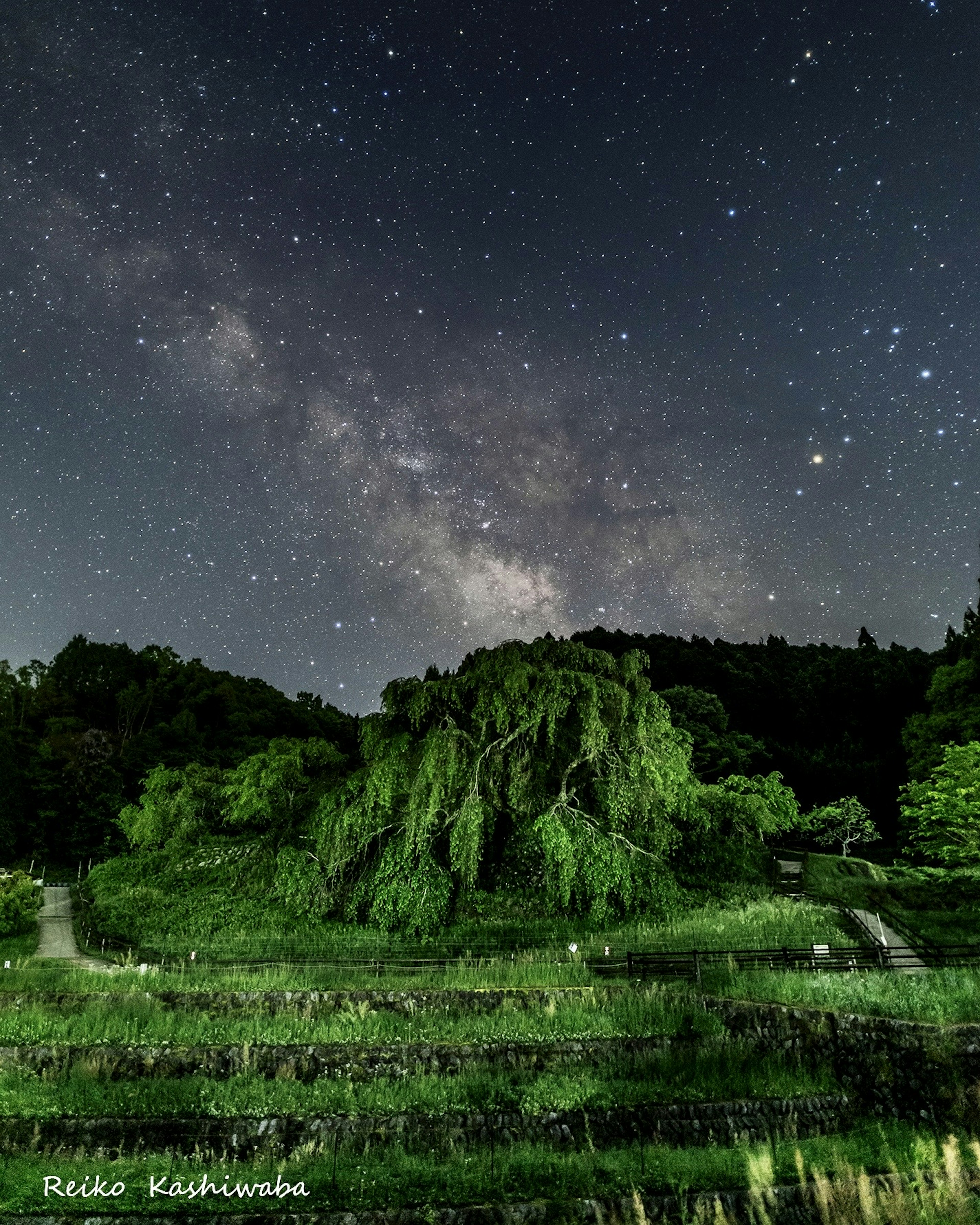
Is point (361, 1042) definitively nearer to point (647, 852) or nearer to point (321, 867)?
point (321, 867)

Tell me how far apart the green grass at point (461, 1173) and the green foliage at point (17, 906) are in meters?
21.3

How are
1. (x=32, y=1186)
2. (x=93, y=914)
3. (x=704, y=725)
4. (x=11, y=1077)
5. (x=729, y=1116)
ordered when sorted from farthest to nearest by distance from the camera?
(x=704, y=725) → (x=93, y=914) → (x=11, y=1077) → (x=729, y=1116) → (x=32, y=1186)

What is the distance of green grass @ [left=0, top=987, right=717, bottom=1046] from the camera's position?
15062mm

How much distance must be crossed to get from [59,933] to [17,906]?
3.39m

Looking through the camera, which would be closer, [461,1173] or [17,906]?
[461,1173]

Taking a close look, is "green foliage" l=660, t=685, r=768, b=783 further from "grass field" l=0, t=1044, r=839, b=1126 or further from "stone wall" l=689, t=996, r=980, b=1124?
"grass field" l=0, t=1044, r=839, b=1126

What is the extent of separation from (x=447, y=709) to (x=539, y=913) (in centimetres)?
762

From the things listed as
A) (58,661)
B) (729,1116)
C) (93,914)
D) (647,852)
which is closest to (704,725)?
(647,852)

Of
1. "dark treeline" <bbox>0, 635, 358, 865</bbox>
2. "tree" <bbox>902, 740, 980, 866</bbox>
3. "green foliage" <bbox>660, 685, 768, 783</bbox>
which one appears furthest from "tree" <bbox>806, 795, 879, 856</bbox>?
"dark treeline" <bbox>0, 635, 358, 865</bbox>

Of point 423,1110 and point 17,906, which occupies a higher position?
point 17,906

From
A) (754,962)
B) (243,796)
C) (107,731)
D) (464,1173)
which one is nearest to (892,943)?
(754,962)

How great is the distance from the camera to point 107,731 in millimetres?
62406

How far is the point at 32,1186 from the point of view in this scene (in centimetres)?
908

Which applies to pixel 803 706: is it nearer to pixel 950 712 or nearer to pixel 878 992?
pixel 950 712
